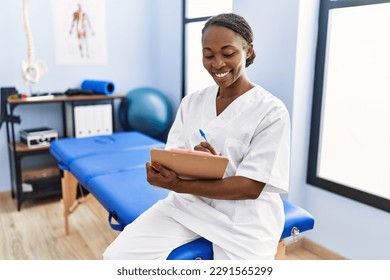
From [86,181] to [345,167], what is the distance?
134 centimetres

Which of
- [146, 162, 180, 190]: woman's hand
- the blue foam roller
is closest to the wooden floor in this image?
the blue foam roller

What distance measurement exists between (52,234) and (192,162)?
1.66 metres

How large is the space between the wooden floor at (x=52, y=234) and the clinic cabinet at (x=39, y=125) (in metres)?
0.10

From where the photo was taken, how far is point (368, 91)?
71.4 inches

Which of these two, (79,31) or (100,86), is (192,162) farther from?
(79,31)

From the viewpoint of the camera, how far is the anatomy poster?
2.91 m

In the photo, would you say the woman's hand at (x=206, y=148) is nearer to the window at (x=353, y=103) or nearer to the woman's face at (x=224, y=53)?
the woman's face at (x=224, y=53)

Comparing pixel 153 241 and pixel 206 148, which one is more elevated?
pixel 206 148

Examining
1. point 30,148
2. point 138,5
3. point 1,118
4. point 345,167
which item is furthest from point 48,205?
point 345,167

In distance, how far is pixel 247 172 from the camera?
1075 mm

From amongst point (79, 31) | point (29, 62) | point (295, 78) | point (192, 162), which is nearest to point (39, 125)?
point (29, 62)

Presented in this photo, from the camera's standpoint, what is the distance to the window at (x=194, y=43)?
2957mm

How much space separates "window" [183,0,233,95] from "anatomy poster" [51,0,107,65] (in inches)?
27.2
